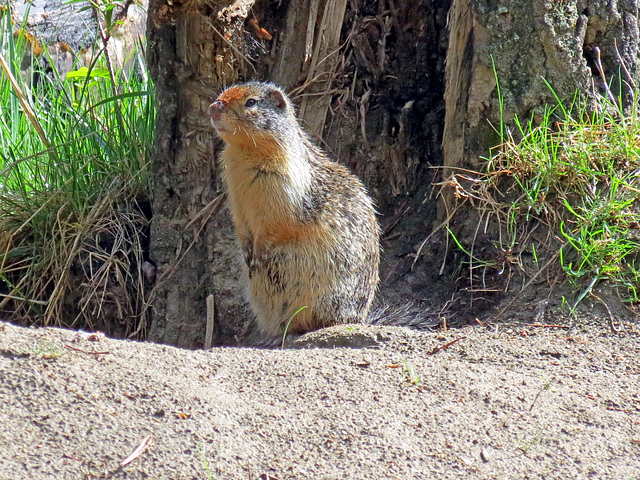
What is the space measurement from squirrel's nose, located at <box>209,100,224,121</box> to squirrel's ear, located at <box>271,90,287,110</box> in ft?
1.12

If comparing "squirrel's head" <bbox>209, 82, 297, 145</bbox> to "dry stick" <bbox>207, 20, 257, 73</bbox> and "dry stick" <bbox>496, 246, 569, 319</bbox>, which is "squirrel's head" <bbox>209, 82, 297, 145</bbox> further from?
"dry stick" <bbox>496, 246, 569, 319</bbox>


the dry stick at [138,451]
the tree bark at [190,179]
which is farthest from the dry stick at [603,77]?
the dry stick at [138,451]

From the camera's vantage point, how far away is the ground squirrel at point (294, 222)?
4.45m

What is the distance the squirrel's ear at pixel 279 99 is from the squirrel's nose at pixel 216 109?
34 centimetres

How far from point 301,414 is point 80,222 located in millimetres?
2870

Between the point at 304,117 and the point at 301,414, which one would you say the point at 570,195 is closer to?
the point at 304,117

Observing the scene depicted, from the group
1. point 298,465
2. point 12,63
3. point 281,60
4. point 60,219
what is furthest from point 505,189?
point 12,63

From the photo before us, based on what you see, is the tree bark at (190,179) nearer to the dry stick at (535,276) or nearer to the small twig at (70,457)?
the dry stick at (535,276)

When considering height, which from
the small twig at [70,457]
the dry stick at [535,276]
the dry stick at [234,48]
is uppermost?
the dry stick at [234,48]

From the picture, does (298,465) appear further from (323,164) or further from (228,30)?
(228,30)

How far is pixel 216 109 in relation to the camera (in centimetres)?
427

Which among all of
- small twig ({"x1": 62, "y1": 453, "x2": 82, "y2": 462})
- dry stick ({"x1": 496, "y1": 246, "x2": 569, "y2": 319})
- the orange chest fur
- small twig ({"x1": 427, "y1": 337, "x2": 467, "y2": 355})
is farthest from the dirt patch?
the orange chest fur

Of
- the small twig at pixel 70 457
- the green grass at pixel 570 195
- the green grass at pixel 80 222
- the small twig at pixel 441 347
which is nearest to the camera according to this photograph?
the small twig at pixel 70 457

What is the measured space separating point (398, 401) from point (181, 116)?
2.71m
